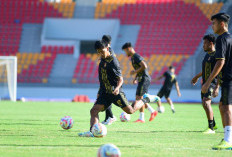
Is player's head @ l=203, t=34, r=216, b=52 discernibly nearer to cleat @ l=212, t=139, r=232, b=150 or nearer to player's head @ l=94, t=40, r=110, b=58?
player's head @ l=94, t=40, r=110, b=58

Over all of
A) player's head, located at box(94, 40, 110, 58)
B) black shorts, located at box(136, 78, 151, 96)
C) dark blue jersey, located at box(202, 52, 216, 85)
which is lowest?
black shorts, located at box(136, 78, 151, 96)

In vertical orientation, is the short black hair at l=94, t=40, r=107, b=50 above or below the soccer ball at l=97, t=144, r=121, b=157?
above

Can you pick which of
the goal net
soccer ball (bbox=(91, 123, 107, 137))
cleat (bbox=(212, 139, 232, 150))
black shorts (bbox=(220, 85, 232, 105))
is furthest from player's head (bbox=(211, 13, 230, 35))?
the goal net

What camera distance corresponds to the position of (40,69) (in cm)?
3472

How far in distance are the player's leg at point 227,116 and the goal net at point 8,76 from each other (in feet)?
74.5

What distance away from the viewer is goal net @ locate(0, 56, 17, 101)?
28.7 meters

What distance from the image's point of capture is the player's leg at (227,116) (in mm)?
7434

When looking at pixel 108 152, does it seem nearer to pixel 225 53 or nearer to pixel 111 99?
pixel 225 53

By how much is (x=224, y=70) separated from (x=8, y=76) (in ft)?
76.1

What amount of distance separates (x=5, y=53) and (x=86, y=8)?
861 cm

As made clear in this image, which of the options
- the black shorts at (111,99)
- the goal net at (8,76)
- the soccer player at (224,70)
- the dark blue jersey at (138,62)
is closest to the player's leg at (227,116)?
the soccer player at (224,70)

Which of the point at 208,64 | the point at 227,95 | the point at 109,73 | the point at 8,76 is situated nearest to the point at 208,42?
the point at 208,64

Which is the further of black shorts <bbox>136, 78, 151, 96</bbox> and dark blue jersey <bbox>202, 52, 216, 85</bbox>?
black shorts <bbox>136, 78, 151, 96</bbox>

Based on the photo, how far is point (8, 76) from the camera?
29.0 meters
